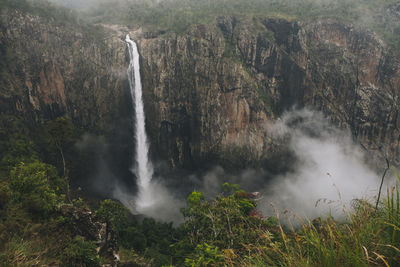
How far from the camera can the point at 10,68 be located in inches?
1241

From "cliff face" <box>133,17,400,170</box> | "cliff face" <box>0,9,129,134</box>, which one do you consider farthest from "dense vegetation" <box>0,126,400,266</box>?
"cliff face" <box>133,17,400,170</box>

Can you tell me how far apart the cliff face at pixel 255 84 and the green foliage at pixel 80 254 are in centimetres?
3177

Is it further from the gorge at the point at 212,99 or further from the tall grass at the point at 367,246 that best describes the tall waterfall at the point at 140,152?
the tall grass at the point at 367,246

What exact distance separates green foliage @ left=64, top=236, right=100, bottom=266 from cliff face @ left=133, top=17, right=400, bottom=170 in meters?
31.8

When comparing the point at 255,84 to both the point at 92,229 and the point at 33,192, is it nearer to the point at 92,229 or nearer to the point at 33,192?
the point at 33,192

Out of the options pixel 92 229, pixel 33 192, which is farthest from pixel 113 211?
pixel 92 229

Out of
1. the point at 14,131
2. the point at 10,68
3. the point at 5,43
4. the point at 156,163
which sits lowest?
the point at 156,163

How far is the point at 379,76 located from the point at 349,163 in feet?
43.4

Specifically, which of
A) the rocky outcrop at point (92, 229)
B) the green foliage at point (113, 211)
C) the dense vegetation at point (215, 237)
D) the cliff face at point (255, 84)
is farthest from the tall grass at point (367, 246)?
the cliff face at point (255, 84)

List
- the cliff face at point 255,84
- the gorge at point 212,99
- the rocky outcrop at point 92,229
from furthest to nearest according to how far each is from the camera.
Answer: the cliff face at point 255,84, the gorge at point 212,99, the rocky outcrop at point 92,229

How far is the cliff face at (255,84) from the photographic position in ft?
131

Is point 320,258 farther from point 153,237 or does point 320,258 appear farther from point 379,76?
point 379,76

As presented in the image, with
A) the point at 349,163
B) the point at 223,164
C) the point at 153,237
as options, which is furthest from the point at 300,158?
the point at 153,237

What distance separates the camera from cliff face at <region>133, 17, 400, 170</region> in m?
39.9
